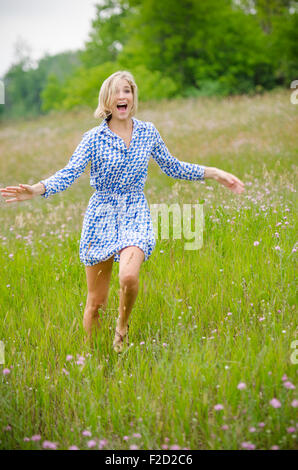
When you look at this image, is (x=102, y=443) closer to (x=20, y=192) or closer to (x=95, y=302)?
(x=95, y=302)

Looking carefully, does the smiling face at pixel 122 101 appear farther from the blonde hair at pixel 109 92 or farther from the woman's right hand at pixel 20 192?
the woman's right hand at pixel 20 192

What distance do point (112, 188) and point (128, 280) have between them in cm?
80

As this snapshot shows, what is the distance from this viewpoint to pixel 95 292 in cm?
374

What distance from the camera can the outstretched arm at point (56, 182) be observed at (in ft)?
10.8

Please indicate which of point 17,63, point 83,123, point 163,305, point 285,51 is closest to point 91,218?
point 163,305

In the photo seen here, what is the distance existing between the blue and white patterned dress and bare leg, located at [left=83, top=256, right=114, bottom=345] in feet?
0.30

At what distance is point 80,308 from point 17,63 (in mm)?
73625

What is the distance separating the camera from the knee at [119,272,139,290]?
10.7 feet

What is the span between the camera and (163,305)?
3992mm

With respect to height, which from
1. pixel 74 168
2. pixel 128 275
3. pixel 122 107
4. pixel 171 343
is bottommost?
pixel 171 343

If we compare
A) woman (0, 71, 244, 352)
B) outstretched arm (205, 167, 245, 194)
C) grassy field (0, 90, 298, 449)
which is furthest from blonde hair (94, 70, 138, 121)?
grassy field (0, 90, 298, 449)

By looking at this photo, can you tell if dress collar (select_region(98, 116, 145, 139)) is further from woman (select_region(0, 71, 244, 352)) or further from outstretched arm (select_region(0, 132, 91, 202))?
outstretched arm (select_region(0, 132, 91, 202))

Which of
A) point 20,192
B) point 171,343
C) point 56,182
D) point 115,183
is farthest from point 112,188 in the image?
point 171,343

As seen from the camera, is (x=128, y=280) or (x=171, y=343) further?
(x=171, y=343)
